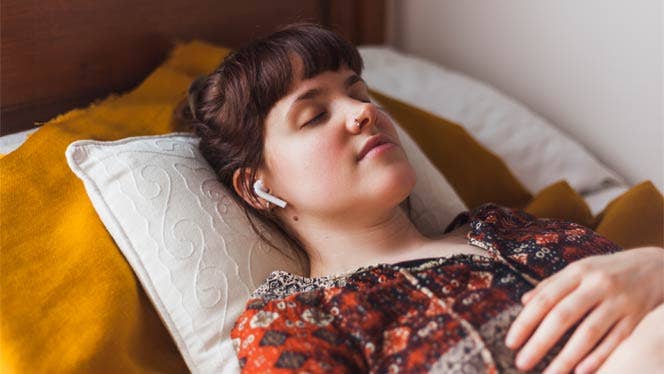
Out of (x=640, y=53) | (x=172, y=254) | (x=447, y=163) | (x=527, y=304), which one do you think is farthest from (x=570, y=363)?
(x=640, y=53)

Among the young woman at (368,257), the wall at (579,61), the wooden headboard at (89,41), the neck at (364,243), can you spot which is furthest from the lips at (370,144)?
the wall at (579,61)

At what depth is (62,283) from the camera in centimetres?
112

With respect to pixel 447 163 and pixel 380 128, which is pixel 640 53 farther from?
pixel 380 128

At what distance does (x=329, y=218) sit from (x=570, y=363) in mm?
437

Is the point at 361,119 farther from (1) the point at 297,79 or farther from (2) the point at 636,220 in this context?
(2) the point at 636,220

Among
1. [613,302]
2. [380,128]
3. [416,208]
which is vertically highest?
[380,128]

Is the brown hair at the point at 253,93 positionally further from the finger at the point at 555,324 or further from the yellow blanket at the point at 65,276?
the finger at the point at 555,324

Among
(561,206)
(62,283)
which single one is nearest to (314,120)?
(62,283)

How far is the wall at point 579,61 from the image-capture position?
169cm

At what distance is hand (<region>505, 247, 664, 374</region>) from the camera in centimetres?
97

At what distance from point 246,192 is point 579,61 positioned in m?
0.93

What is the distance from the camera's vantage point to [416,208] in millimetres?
1452

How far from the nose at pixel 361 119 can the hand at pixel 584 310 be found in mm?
354

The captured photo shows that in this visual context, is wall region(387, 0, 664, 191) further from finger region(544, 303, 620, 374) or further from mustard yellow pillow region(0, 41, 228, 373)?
mustard yellow pillow region(0, 41, 228, 373)
